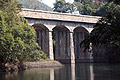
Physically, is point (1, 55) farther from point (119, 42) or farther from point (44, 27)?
point (44, 27)

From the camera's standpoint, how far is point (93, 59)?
199 feet

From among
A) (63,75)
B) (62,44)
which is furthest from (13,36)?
(62,44)

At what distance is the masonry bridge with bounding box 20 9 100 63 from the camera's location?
50031 millimetres

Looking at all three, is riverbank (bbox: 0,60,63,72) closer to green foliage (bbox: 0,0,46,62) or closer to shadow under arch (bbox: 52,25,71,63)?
green foliage (bbox: 0,0,46,62)

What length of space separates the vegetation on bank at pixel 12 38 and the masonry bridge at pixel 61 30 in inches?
573

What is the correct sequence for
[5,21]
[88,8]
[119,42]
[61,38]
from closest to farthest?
[119,42] → [5,21] → [61,38] → [88,8]

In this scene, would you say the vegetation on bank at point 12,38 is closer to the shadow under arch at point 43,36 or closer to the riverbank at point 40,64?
the riverbank at point 40,64

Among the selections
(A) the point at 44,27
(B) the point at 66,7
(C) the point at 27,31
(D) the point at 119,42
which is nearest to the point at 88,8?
(B) the point at 66,7

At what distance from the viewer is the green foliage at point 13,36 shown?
28.9 meters

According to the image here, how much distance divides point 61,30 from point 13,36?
91.5 feet

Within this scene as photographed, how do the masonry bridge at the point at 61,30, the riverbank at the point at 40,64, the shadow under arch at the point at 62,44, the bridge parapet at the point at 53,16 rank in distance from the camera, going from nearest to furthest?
the riverbank at the point at 40,64, the bridge parapet at the point at 53,16, the masonry bridge at the point at 61,30, the shadow under arch at the point at 62,44

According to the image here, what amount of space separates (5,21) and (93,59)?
112 feet

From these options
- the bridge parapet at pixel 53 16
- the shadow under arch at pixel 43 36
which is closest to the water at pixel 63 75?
the bridge parapet at pixel 53 16

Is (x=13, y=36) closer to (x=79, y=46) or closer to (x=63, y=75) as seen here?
(x=63, y=75)
